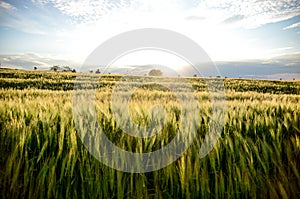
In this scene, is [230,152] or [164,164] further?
[230,152]

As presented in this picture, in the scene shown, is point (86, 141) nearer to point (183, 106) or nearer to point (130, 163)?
point (130, 163)

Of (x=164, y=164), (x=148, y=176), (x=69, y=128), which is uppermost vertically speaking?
(x=69, y=128)

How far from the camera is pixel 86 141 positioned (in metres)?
2.16

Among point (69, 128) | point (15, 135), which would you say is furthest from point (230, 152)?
point (15, 135)

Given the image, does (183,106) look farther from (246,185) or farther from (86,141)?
(246,185)

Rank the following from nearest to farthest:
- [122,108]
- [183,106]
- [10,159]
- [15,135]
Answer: [10,159] → [15,135] → [122,108] → [183,106]

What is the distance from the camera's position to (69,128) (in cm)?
243

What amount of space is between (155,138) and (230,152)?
2.38 feet

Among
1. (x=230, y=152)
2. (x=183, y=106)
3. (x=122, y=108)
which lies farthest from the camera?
(x=183, y=106)

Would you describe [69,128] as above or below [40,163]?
above

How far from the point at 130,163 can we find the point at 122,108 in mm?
1441

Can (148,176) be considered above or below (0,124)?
below

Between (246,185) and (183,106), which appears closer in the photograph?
(246,185)

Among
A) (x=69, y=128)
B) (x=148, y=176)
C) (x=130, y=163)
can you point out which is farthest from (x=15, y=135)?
(x=148, y=176)
